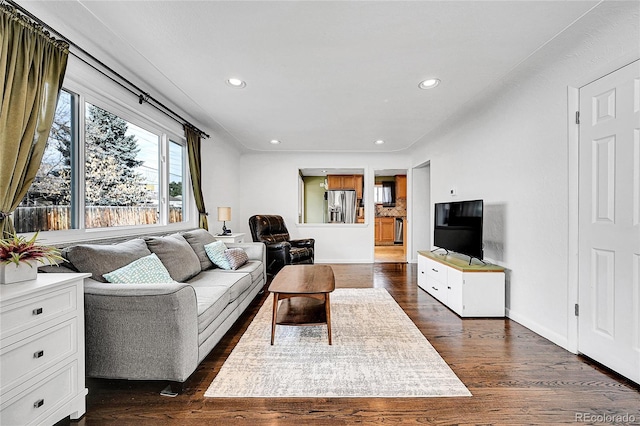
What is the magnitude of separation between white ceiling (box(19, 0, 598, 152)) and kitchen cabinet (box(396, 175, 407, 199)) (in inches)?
207

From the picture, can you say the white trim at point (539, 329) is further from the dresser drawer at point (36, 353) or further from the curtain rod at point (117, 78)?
the curtain rod at point (117, 78)

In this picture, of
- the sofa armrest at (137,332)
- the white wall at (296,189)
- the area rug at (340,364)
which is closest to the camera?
the sofa armrest at (137,332)

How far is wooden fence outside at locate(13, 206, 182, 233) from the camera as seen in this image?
1.88 m

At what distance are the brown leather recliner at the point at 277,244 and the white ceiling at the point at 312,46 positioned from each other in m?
2.02

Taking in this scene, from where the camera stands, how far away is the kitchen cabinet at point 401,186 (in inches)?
342

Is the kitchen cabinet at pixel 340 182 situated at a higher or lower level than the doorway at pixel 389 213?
higher

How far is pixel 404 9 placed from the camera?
169 cm

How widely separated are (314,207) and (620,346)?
7.03 metres

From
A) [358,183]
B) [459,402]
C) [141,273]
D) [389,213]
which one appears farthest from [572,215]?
[389,213]

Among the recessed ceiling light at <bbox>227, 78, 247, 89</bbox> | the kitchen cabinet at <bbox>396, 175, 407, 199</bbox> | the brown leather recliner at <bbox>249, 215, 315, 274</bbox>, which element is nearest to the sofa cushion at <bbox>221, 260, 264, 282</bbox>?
the brown leather recliner at <bbox>249, 215, 315, 274</bbox>

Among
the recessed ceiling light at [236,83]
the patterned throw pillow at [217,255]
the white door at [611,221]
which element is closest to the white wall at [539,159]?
the white door at [611,221]

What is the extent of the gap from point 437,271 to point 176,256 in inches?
117

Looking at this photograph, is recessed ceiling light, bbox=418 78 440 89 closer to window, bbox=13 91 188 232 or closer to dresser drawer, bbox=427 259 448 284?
dresser drawer, bbox=427 259 448 284

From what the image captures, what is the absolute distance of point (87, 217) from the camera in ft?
7.82
